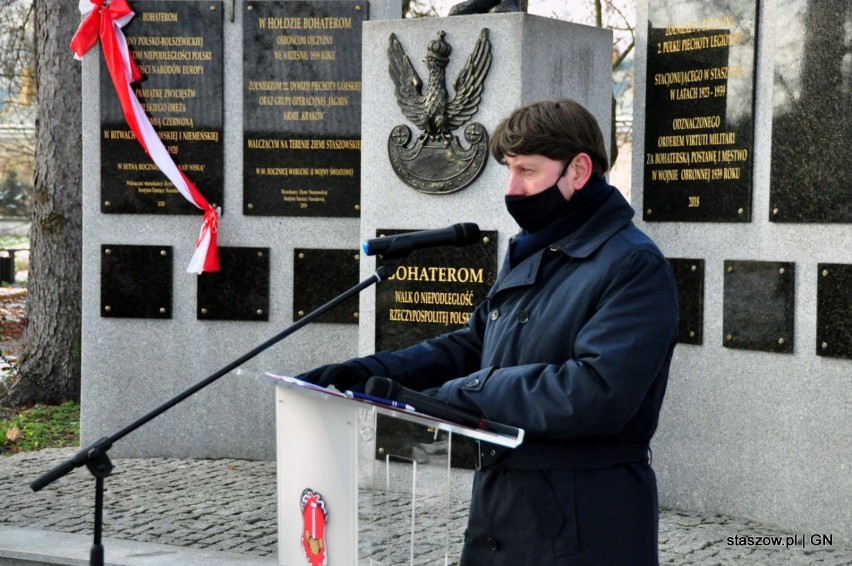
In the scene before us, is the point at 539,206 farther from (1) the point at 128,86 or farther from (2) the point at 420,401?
(1) the point at 128,86

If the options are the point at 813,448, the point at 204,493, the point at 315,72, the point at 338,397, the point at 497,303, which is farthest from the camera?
the point at 315,72

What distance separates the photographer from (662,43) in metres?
6.86

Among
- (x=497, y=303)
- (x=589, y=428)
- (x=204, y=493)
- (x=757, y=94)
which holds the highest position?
(x=757, y=94)

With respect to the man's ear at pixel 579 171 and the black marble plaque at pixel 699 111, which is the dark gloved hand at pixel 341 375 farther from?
the black marble plaque at pixel 699 111

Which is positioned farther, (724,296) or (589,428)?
(724,296)

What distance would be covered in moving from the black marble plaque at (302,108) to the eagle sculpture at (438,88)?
3.55 ft

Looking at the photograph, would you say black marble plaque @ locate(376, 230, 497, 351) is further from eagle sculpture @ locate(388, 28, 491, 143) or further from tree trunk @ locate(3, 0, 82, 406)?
tree trunk @ locate(3, 0, 82, 406)

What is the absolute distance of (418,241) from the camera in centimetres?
299

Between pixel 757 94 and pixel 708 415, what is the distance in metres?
1.73

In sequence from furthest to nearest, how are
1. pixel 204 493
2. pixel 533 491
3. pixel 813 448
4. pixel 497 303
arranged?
pixel 204 493 → pixel 813 448 → pixel 497 303 → pixel 533 491

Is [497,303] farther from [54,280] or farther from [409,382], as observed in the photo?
[54,280]

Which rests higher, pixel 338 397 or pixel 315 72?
pixel 315 72

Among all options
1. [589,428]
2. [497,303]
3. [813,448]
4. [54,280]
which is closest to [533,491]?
[589,428]

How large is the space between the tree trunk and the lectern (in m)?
8.02
